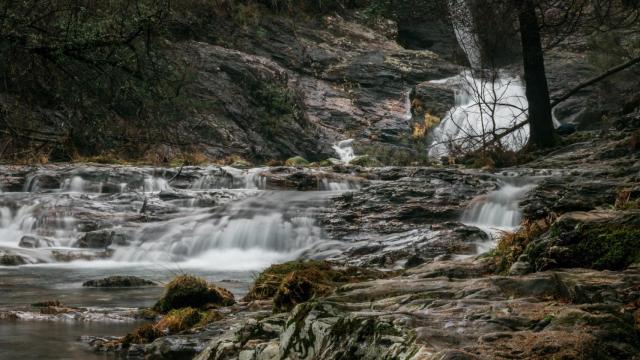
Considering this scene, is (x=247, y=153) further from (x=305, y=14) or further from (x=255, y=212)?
(x=305, y=14)

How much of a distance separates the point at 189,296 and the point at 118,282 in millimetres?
3077

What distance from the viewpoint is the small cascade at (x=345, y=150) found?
26.3 metres

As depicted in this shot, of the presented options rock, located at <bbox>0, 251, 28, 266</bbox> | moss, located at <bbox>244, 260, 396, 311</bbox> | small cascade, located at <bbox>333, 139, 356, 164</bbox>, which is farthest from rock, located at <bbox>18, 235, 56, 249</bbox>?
small cascade, located at <bbox>333, 139, 356, 164</bbox>

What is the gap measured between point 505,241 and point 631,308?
8.51ft

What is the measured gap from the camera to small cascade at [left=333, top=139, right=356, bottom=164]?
2634 cm


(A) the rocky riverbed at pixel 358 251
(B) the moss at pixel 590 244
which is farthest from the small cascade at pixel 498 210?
(B) the moss at pixel 590 244

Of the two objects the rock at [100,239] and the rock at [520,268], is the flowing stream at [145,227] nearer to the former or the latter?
the rock at [100,239]

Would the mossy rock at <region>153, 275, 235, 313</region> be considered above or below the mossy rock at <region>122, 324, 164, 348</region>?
above

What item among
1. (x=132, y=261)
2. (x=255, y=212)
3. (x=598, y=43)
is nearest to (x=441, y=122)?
(x=598, y=43)

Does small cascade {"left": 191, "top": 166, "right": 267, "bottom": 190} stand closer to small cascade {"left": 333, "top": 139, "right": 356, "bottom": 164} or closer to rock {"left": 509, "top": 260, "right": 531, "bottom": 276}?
small cascade {"left": 333, "top": 139, "right": 356, "bottom": 164}

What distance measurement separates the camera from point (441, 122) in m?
28.1

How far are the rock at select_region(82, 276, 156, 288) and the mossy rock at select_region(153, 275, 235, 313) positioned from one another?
267 cm

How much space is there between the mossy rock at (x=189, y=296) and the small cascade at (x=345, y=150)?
1965 centimetres

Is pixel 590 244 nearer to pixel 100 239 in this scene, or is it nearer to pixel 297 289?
pixel 297 289
